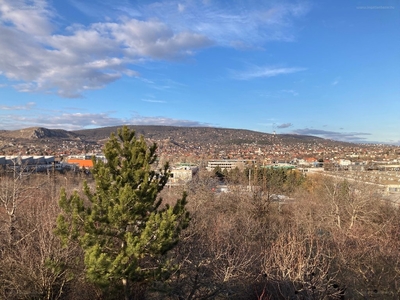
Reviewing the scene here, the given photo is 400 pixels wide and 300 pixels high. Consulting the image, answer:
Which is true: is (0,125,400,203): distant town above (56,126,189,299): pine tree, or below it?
below

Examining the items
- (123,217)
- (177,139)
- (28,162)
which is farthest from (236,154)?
(123,217)

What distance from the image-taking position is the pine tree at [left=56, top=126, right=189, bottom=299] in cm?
799

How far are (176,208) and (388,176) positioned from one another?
38.9 metres

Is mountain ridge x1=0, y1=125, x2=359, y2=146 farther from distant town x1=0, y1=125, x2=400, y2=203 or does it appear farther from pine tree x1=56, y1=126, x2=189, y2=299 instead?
pine tree x1=56, y1=126, x2=189, y2=299

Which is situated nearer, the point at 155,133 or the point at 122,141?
the point at 122,141

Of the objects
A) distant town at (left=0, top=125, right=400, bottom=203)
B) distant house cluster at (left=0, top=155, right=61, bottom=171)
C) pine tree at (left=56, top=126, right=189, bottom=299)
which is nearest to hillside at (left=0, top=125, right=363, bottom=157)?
distant town at (left=0, top=125, right=400, bottom=203)

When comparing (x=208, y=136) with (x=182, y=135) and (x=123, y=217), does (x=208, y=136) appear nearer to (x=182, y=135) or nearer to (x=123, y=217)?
(x=182, y=135)

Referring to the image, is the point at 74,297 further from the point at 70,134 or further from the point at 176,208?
the point at 70,134

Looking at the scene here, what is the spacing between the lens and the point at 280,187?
4072 centimetres

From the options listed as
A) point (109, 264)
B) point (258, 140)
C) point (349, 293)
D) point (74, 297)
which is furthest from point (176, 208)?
point (258, 140)

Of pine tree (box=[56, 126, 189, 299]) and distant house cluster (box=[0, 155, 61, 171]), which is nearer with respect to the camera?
pine tree (box=[56, 126, 189, 299])

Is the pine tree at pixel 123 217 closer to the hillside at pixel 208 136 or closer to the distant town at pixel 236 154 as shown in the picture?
the distant town at pixel 236 154

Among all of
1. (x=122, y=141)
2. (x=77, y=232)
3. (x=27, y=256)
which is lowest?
(x=27, y=256)

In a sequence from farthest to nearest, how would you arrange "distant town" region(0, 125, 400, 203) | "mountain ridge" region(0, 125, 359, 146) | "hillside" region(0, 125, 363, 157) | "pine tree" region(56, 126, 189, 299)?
"mountain ridge" region(0, 125, 359, 146), "hillside" region(0, 125, 363, 157), "distant town" region(0, 125, 400, 203), "pine tree" region(56, 126, 189, 299)
